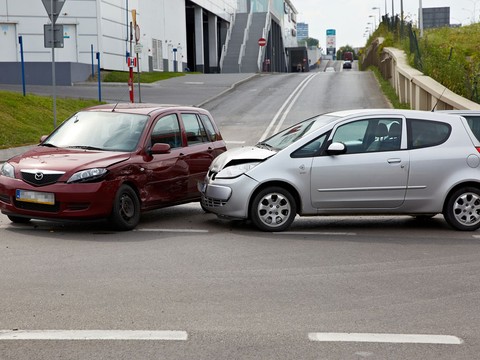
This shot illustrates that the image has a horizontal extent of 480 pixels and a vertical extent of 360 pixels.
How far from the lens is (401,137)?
10227 millimetres

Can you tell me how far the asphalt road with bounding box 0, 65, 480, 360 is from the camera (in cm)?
519

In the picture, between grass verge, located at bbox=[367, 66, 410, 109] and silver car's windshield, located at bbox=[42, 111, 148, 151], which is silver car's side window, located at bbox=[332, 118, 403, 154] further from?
grass verge, located at bbox=[367, 66, 410, 109]

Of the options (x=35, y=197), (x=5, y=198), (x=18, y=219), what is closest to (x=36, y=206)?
(x=35, y=197)

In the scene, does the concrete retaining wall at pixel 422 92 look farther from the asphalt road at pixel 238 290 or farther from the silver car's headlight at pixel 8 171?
the silver car's headlight at pixel 8 171

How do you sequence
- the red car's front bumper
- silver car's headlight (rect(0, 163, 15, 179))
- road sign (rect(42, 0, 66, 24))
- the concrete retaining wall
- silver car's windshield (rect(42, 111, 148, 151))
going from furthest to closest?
the concrete retaining wall
road sign (rect(42, 0, 66, 24))
silver car's windshield (rect(42, 111, 148, 151))
silver car's headlight (rect(0, 163, 15, 179))
the red car's front bumper

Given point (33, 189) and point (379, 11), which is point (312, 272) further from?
point (379, 11)

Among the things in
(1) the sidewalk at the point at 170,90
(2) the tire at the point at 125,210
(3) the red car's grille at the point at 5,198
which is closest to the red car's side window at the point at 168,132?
(2) the tire at the point at 125,210

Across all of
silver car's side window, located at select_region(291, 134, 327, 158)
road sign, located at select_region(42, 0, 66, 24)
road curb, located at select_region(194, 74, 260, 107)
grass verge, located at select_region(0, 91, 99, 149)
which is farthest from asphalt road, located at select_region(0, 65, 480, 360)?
road curb, located at select_region(194, 74, 260, 107)

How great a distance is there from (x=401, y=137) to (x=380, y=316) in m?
4.66

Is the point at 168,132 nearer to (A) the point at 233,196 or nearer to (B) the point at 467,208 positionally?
(A) the point at 233,196

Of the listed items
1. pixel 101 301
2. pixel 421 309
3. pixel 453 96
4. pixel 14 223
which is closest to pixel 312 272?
pixel 421 309

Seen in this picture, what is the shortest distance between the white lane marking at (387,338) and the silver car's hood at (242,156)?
4744 mm

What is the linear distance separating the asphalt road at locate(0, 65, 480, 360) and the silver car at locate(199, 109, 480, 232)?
1.03 feet

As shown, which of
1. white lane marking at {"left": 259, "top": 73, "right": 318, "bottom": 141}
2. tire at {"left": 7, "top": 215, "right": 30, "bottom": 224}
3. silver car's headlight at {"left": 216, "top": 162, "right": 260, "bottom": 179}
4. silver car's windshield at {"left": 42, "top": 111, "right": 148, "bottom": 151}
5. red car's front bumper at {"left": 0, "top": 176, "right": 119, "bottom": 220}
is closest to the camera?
red car's front bumper at {"left": 0, "top": 176, "right": 119, "bottom": 220}
